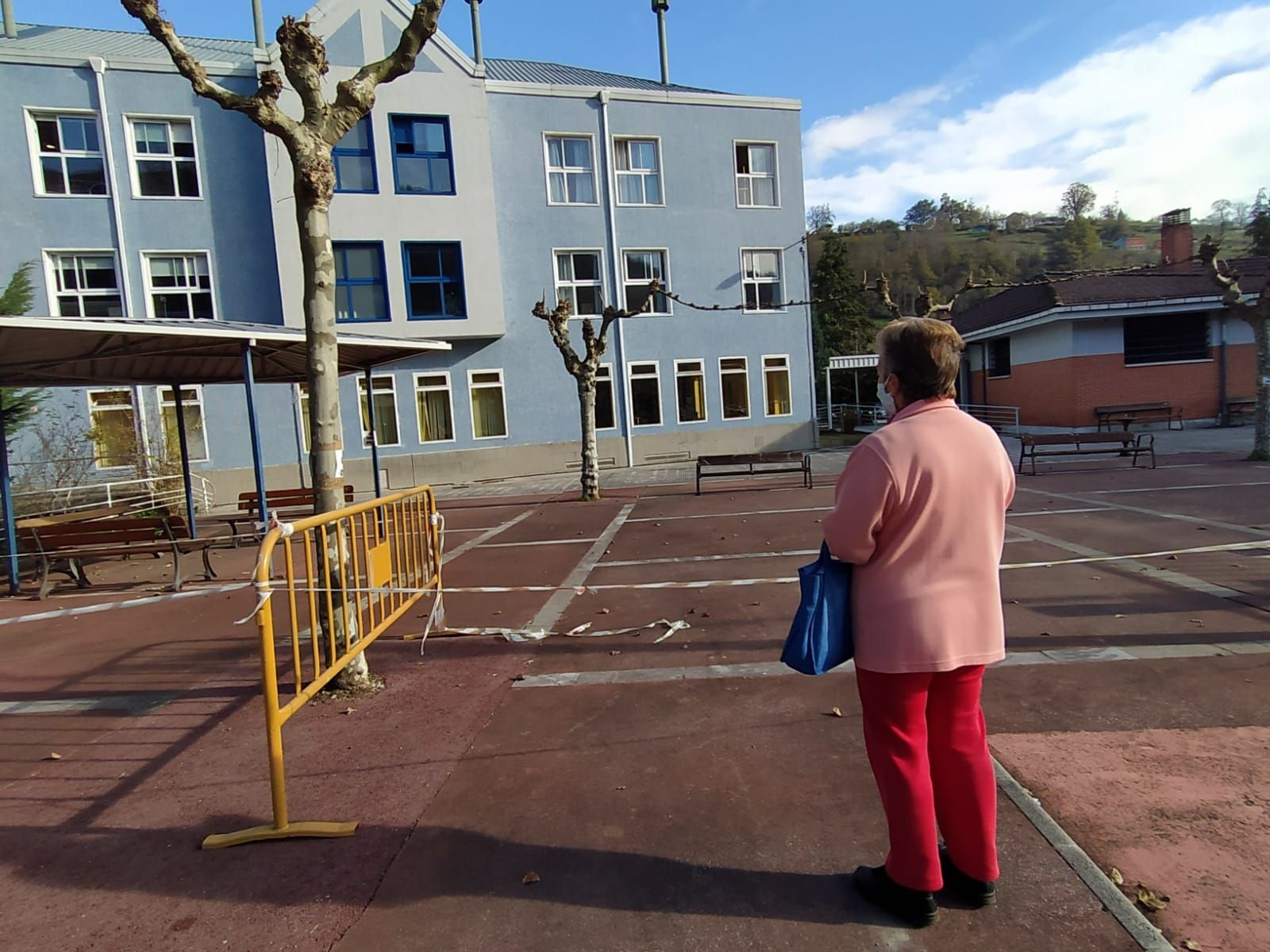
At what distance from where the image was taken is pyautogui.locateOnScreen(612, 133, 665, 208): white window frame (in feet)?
75.8

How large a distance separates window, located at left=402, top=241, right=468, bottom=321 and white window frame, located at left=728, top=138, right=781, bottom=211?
9.23 m

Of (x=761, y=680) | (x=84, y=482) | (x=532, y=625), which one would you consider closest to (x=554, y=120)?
(x=84, y=482)

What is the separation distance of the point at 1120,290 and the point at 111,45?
33.1 m

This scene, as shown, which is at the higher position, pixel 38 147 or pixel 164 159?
pixel 38 147

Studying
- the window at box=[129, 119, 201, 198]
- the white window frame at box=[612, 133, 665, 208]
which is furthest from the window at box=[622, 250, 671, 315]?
the window at box=[129, 119, 201, 198]

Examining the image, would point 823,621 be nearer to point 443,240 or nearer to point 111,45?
point 443,240

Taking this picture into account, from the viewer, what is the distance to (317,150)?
489 centimetres

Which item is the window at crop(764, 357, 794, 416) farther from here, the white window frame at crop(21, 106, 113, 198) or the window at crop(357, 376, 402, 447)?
the white window frame at crop(21, 106, 113, 198)

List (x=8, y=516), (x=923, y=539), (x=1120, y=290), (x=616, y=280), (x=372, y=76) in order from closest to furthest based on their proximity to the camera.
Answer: (x=923, y=539) < (x=372, y=76) < (x=8, y=516) < (x=616, y=280) < (x=1120, y=290)

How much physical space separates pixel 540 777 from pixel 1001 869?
204 cm

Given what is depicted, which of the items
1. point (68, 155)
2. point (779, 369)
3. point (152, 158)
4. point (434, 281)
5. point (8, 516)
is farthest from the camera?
point (779, 369)

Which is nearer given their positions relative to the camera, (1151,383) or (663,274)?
(663,274)

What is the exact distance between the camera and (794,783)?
3.48 meters

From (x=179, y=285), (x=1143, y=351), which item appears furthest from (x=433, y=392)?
(x=1143, y=351)
